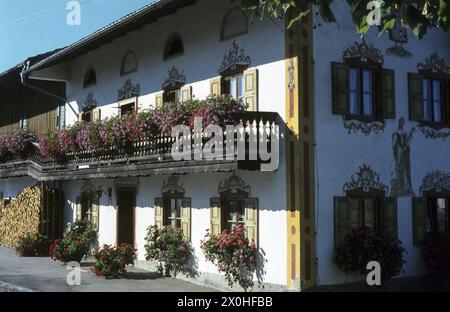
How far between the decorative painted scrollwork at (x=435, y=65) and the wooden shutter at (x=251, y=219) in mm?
5216

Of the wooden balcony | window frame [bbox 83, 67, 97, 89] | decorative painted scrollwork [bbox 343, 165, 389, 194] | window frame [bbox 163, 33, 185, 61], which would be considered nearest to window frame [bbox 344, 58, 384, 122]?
decorative painted scrollwork [bbox 343, 165, 389, 194]

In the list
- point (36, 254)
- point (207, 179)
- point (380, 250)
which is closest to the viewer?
point (380, 250)

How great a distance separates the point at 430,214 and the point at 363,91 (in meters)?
3.55

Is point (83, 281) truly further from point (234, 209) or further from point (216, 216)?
point (234, 209)

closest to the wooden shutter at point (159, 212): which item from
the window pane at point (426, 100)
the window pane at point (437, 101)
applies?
the window pane at point (426, 100)

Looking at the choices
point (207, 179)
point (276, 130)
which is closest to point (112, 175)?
point (207, 179)

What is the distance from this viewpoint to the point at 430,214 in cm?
1416

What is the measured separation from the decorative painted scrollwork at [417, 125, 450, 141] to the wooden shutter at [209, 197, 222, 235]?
16.6ft

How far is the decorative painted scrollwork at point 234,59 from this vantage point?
13227 mm

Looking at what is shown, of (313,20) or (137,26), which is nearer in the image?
(313,20)

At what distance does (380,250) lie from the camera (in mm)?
12172

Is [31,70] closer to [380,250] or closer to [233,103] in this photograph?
[233,103]

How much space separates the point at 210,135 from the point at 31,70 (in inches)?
431

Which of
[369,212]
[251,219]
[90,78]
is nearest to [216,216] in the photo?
[251,219]
